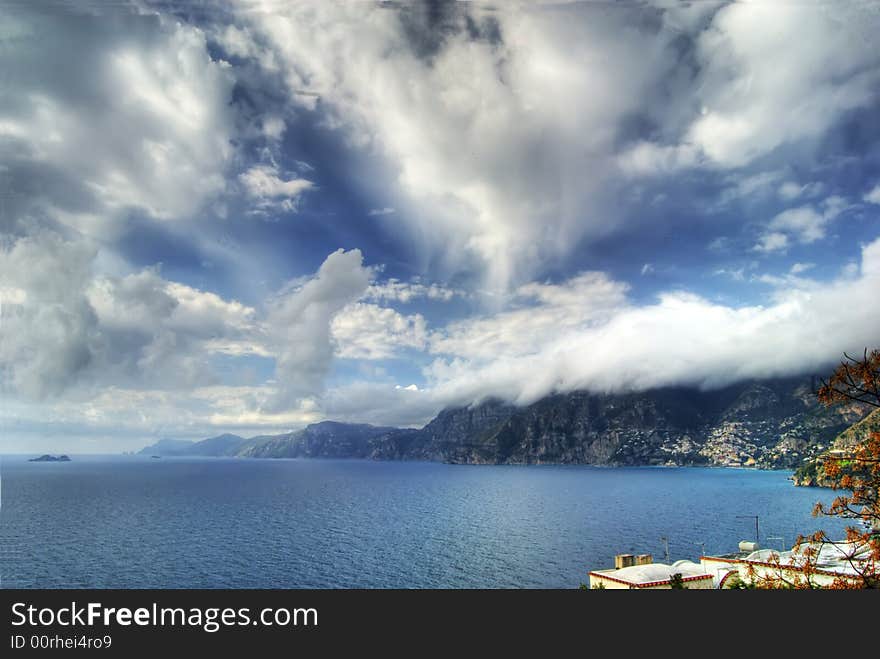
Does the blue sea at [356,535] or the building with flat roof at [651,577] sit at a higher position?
the building with flat roof at [651,577]

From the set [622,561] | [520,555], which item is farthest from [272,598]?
[520,555]

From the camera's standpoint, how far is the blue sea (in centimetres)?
5975

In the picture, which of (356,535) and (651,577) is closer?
(651,577)

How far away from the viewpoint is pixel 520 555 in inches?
2753

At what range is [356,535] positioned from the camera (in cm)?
8625

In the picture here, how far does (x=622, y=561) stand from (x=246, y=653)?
48315 mm

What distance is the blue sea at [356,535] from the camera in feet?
196

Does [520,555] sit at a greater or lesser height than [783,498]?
greater

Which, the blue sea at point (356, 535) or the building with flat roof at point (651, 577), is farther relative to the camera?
the blue sea at point (356, 535)

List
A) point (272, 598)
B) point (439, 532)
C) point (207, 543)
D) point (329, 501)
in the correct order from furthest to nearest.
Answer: point (329, 501) → point (439, 532) → point (207, 543) → point (272, 598)

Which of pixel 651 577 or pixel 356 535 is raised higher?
pixel 651 577

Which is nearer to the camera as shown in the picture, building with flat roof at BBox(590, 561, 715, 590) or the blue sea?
building with flat roof at BBox(590, 561, 715, 590)

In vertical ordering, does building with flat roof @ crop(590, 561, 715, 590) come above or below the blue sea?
above

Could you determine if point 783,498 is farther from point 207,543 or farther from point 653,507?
point 207,543
